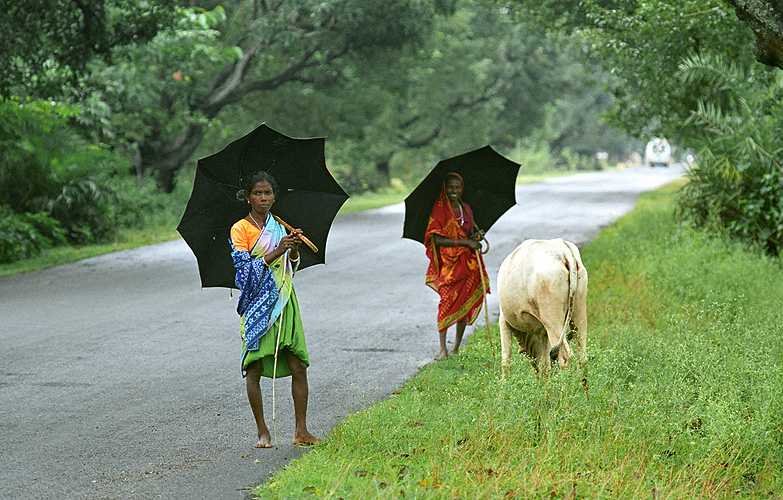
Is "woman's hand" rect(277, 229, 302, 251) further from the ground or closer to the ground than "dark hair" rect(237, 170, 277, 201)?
closer to the ground

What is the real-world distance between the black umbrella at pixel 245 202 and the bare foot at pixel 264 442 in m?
0.99

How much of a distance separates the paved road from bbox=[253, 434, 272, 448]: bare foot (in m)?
0.06

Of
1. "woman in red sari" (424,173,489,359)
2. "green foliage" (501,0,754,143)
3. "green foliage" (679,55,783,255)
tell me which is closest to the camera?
"woman in red sari" (424,173,489,359)

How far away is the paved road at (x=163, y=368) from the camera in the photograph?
17.3 feet

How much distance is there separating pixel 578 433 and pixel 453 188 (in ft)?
10.3

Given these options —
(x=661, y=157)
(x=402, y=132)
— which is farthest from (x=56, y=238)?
(x=661, y=157)

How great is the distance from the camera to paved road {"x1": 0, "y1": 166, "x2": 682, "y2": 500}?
5258mm

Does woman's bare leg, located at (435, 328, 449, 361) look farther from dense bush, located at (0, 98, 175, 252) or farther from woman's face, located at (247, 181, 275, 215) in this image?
dense bush, located at (0, 98, 175, 252)

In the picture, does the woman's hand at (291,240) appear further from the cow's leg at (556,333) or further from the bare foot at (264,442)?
the cow's leg at (556,333)

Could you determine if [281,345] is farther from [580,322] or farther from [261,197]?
[580,322]

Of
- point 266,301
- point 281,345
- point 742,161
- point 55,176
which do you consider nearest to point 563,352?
point 281,345

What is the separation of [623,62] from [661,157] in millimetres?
70121

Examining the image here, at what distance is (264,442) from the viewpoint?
5.57 metres

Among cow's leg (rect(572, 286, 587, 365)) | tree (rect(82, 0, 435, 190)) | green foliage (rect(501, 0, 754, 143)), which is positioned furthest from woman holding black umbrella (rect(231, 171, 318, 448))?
tree (rect(82, 0, 435, 190))
